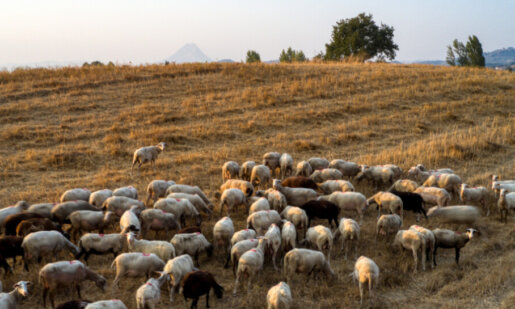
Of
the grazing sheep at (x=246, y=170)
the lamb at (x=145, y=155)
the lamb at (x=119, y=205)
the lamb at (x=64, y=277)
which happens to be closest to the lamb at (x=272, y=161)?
the grazing sheep at (x=246, y=170)

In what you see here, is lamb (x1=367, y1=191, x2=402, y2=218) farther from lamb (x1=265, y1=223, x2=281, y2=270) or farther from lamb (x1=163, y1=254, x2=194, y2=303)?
lamb (x1=163, y1=254, x2=194, y2=303)

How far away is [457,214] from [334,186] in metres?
3.29

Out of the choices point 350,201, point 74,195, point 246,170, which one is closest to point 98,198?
point 74,195

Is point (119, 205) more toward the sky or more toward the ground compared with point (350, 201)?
more toward the sky

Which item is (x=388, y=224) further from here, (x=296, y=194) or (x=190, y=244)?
(x=190, y=244)

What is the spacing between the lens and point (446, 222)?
37.1 ft

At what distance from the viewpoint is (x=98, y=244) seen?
29.4 ft

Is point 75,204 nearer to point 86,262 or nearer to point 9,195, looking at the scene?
point 86,262

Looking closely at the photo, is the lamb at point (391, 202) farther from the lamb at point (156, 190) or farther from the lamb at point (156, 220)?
the lamb at point (156, 190)

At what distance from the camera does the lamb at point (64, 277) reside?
7621mm

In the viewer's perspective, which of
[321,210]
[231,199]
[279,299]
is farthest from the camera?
[231,199]

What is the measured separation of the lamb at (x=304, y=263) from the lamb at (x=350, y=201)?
3.11 meters

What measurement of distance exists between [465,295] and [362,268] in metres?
1.99

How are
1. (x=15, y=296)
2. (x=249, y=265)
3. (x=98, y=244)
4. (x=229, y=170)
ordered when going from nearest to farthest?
(x=15, y=296) < (x=249, y=265) < (x=98, y=244) < (x=229, y=170)
